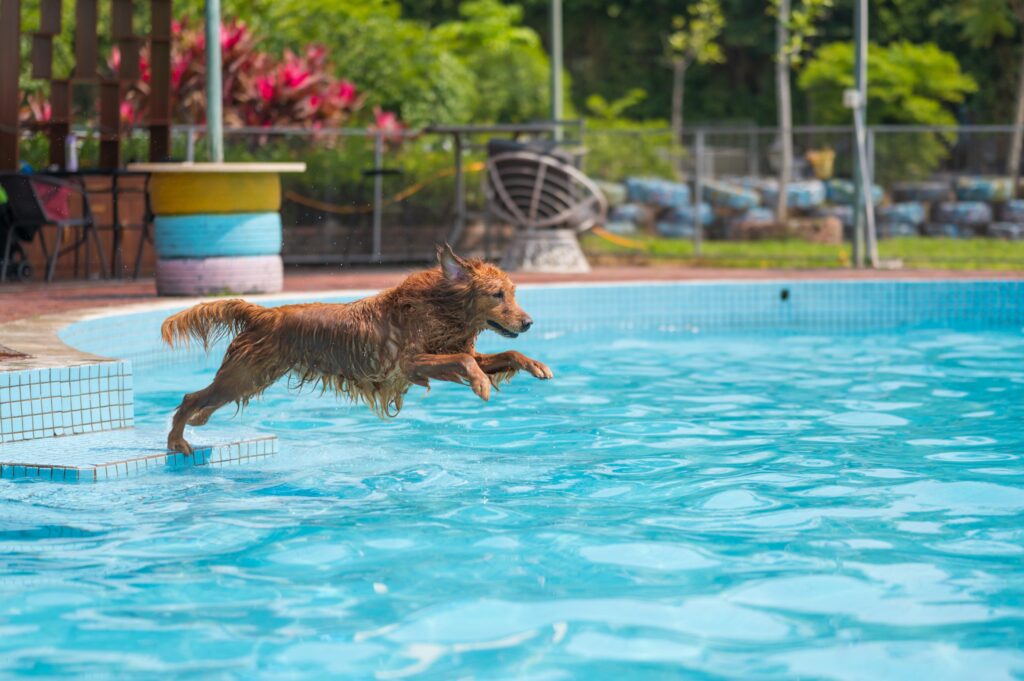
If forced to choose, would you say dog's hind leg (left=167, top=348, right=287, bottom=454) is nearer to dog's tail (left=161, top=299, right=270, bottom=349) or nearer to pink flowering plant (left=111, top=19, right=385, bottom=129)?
dog's tail (left=161, top=299, right=270, bottom=349)

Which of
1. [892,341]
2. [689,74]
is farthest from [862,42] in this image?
[689,74]

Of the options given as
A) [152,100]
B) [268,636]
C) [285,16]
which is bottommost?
[268,636]

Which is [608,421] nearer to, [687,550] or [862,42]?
[687,550]

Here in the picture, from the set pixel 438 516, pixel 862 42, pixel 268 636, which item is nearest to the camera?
pixel 268 636

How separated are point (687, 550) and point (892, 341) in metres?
7.46

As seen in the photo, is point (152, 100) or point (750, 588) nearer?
point (750, 588)

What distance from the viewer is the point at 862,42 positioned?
1612 centimetres

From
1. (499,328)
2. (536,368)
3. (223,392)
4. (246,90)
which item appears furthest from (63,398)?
(246,90)

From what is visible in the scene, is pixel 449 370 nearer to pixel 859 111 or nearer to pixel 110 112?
pixel 110 112

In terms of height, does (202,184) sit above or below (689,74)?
below

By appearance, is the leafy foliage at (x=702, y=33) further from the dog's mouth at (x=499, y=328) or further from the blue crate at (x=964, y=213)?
the dog's mouth at (x=499, y=328)

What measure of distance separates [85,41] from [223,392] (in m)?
8.99

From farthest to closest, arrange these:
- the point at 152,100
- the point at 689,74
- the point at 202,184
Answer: the point at 689,74 → the point at 152,100 → the point at 202,184

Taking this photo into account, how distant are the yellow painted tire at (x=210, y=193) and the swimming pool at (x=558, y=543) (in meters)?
2.47
